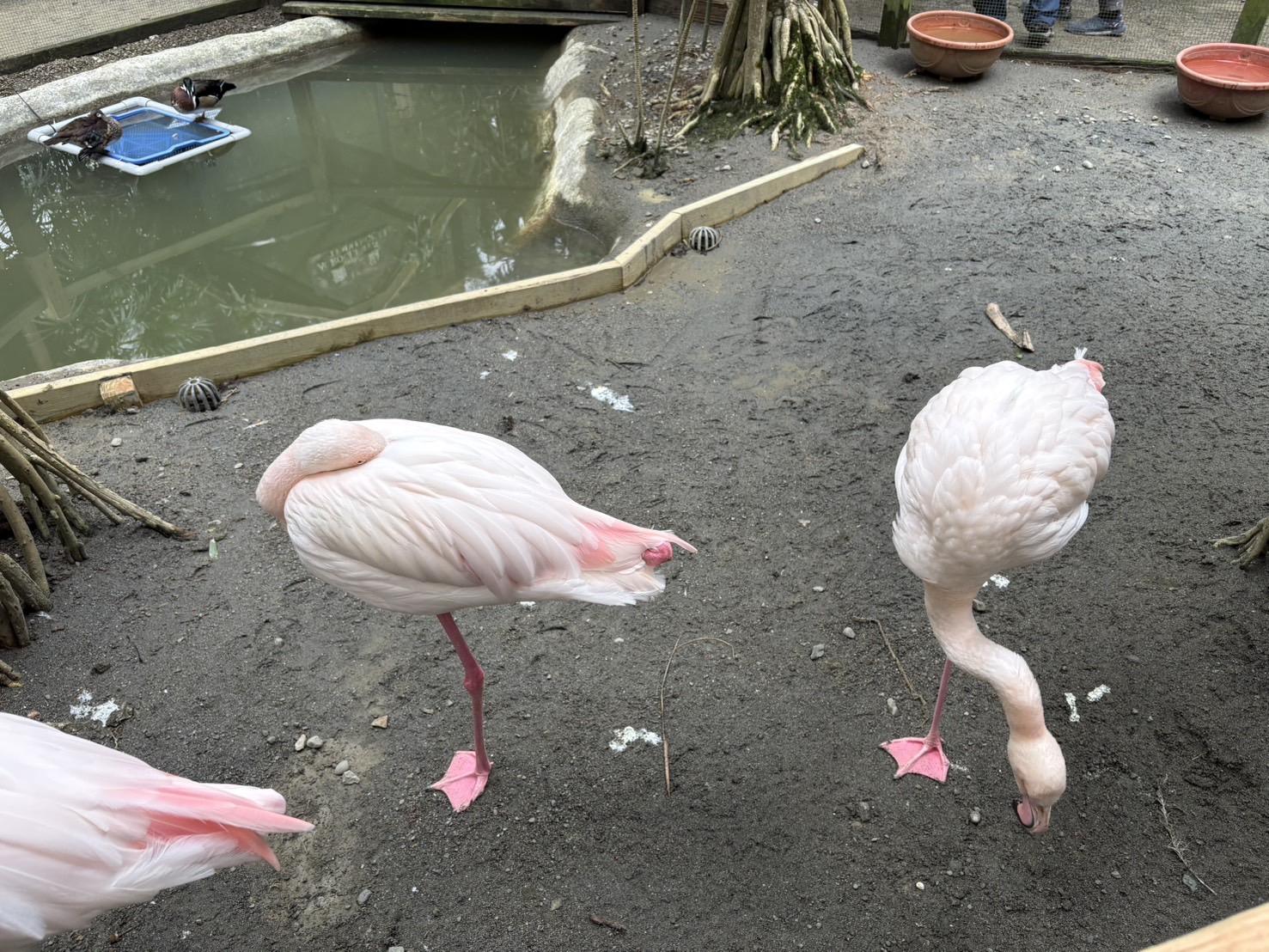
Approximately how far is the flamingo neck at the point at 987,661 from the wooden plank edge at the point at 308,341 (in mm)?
2725

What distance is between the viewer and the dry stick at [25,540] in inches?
117

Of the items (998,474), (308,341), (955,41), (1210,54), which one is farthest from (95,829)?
(1210,54)

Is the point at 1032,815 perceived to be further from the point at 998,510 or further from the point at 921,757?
the point at 998,510

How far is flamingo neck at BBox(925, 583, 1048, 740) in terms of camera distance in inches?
85.4

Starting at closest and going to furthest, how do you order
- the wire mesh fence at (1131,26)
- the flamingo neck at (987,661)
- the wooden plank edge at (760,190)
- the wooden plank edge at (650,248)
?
the flamingo neck at (987,661) → the wooden plank edge at (650,248) → the wooden plank edge at (760,190) → the wire mesh fence at (1131,26)

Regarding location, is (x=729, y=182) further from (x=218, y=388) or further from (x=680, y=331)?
(x=218, y=388)

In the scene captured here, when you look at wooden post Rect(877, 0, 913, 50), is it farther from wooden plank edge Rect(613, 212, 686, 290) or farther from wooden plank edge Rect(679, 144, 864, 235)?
wooden plank edge Rect(613, 212, 686, 290)

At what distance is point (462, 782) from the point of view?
255 centimetres

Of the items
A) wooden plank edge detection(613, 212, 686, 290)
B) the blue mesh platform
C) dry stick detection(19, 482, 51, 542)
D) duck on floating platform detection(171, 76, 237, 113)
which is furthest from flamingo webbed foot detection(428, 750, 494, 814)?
duck on floating platform detection(171, 76, 237, 113)

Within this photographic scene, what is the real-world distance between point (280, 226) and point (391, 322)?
2225mm

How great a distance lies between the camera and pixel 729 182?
5543mm

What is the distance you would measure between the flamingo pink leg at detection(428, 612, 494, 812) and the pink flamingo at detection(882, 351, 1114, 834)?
1.19 meters

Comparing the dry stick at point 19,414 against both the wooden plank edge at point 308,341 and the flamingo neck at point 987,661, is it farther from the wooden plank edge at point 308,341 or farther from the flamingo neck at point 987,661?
the flamingo neck at point 987,661

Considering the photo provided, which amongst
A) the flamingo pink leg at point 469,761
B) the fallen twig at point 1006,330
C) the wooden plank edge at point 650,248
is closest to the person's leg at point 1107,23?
the fallen twig at point 1006,330
